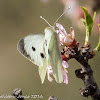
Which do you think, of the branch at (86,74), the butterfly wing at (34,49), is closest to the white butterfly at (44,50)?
the butterfly wing at (34,49)

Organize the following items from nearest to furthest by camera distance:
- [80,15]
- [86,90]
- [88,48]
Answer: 1. [86,90]
2. [88,48]
3. [80,15]

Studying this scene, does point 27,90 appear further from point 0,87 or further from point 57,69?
point 57,69

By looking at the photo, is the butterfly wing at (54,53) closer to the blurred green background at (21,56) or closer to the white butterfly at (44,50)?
the white butterfly at (44,50)

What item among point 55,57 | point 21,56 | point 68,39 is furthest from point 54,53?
point 21,56

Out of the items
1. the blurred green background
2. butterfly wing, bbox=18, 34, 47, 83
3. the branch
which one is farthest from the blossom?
the blurred green background

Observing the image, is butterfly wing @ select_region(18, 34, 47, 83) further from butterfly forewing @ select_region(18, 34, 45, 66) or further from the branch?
the branch

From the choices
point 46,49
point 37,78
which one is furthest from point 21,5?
point 46,49

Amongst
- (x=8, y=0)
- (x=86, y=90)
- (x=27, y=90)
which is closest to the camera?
(x=86, y=90)
